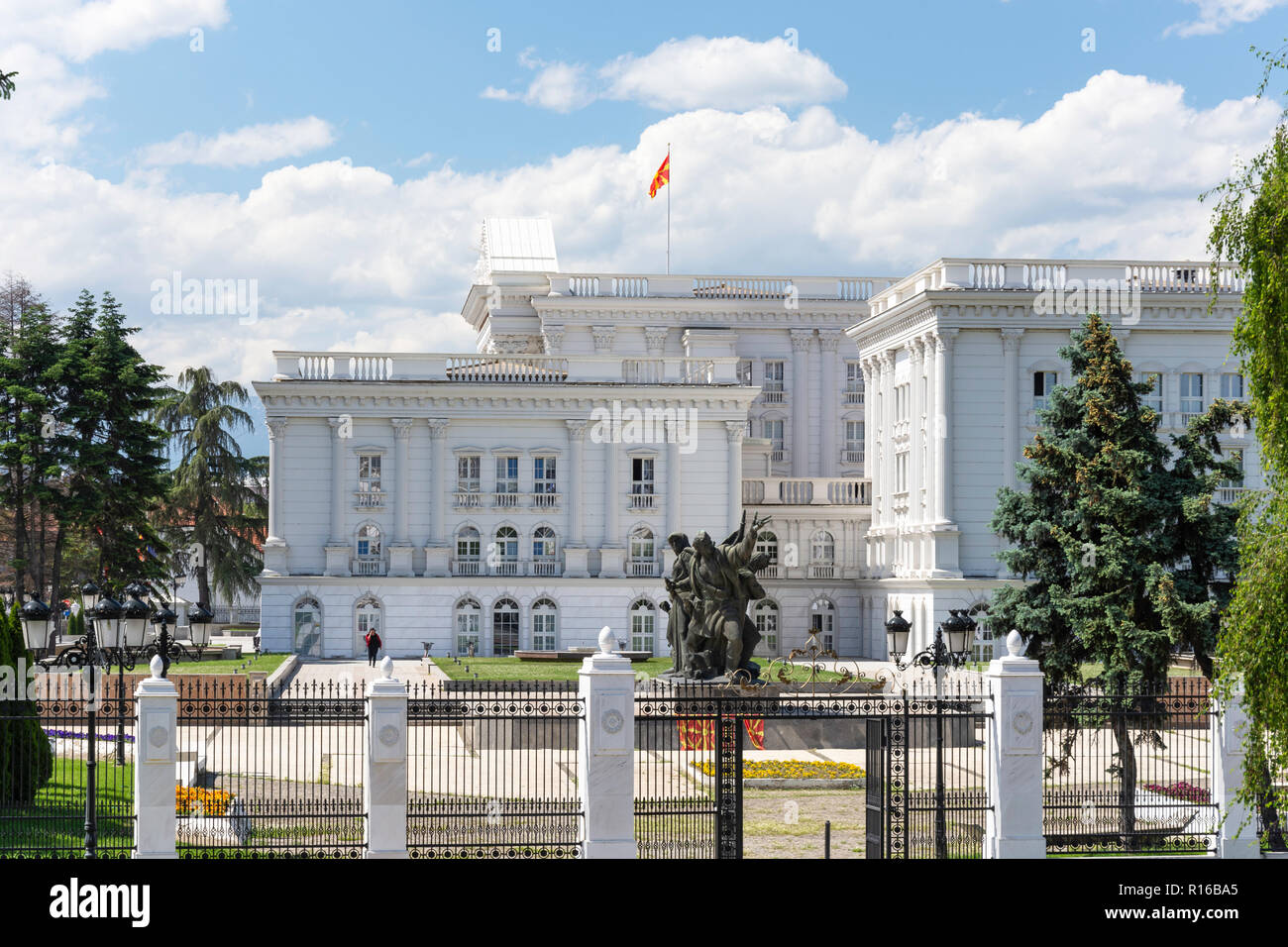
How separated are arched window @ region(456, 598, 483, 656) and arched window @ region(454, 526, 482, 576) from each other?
1.08 meters

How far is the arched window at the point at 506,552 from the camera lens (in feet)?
184

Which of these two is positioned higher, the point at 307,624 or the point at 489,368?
the point at 489,368

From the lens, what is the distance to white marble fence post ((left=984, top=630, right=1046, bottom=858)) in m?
19.4

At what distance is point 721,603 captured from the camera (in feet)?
111

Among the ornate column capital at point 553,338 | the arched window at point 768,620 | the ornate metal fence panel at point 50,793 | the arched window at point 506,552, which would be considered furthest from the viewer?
the ornate column capital at point 553,338

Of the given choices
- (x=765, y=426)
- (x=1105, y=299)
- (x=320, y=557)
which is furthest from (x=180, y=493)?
(x=1105, y=299)

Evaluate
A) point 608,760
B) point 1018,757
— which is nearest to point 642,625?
point 1018,757

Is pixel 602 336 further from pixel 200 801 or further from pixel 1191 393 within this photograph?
pixel 200 801

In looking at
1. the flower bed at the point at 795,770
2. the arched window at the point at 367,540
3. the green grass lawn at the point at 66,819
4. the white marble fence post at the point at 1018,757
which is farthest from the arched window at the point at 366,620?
the white marble fence post at the point at 1018,757

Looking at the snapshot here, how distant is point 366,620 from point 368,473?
5090 mm

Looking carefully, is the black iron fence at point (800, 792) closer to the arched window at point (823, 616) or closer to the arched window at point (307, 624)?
the arched window at point (307, 624)

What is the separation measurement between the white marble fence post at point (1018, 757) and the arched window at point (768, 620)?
39.1 meters

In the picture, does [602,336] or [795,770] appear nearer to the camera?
[795,770]
